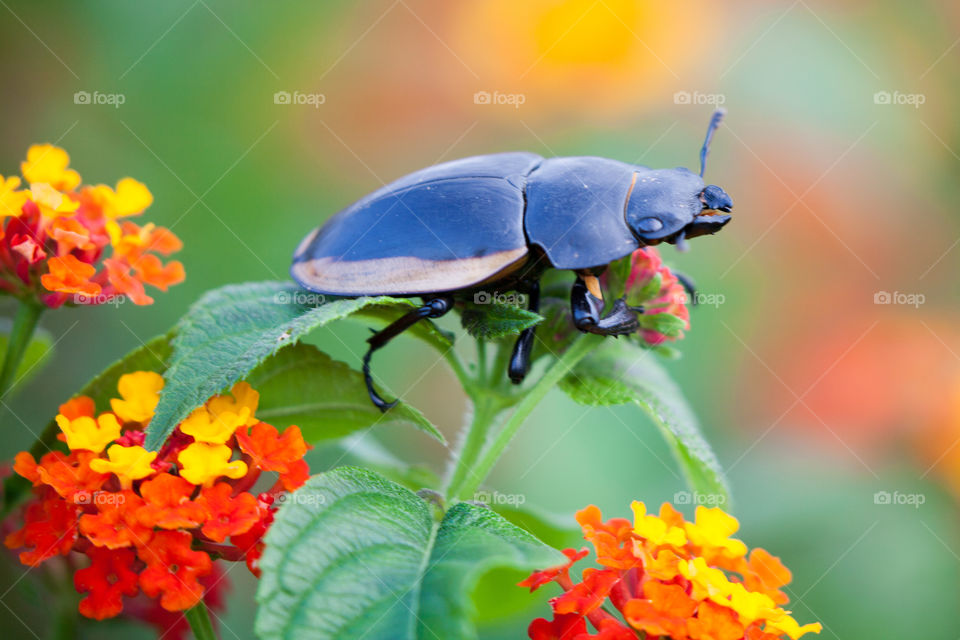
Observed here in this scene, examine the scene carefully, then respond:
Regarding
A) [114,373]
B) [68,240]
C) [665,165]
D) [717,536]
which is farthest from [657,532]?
[665,165]

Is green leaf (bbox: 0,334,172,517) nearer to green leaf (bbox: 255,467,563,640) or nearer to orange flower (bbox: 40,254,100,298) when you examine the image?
orange flower (bbox: 40,254,100,298)

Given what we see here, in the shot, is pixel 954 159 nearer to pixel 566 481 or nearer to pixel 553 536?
pixel 566 481

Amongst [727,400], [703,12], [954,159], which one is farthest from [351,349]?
[954,159]

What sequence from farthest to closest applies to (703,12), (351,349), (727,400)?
1. (703,12)
2. (727,400)
3. (351,349)

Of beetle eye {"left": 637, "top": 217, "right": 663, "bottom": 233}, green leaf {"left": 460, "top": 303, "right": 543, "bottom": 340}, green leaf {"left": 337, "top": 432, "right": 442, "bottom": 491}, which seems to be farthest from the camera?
green leaf {"left": 337, "top": 432, "right": 442, "bottom": 491}

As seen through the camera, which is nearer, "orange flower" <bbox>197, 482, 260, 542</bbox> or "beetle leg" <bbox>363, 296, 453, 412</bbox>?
"orange flower" <bbox>197, 482, 260, 542</bbox>

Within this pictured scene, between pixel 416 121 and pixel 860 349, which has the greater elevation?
pixel 860 349

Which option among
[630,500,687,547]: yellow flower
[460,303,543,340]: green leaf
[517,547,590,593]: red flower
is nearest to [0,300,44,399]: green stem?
[460,303,543,340]: green leaf
